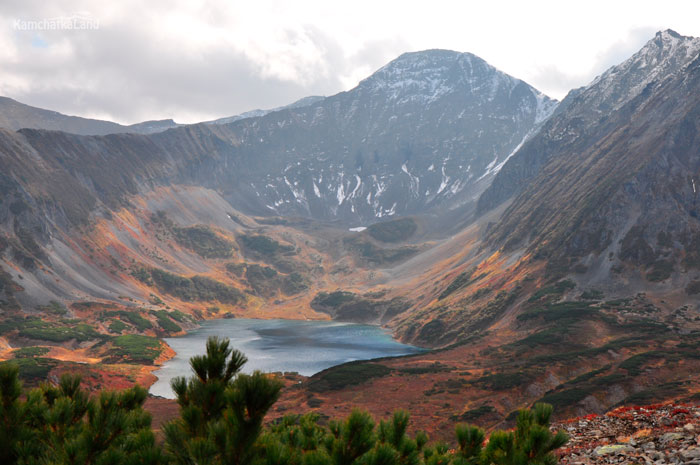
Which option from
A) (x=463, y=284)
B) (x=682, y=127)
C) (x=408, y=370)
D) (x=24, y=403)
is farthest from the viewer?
(x=463, y=284)

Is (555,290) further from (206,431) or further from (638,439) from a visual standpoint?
(206,431)

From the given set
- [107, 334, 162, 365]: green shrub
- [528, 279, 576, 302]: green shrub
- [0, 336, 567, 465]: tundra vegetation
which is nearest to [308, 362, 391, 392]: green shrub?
[107, 334, 162, 365]: green shrub

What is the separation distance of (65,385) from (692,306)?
96.8 m

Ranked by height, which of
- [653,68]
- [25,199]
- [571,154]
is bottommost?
[25,199]

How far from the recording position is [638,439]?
15758mm

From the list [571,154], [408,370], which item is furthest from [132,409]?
[571,154]

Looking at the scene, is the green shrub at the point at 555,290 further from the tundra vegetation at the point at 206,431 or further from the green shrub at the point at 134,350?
the tundra vegetation at the point at 206,431

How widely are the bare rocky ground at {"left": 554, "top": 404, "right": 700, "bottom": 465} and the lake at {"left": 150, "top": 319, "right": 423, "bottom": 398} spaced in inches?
2244

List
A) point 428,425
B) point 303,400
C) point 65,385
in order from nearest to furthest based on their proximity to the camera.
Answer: point 65,385
point 428,425
point 303,400

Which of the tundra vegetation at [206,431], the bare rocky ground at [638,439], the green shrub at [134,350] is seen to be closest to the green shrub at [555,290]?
the bare rocky ground at [638,439]

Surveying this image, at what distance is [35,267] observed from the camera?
11950cm

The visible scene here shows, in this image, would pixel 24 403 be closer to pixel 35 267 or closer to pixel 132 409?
pixel 132 409

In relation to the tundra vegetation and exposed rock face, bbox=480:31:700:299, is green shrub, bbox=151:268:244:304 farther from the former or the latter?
the tundra vegetation

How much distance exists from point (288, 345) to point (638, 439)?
356 ft
